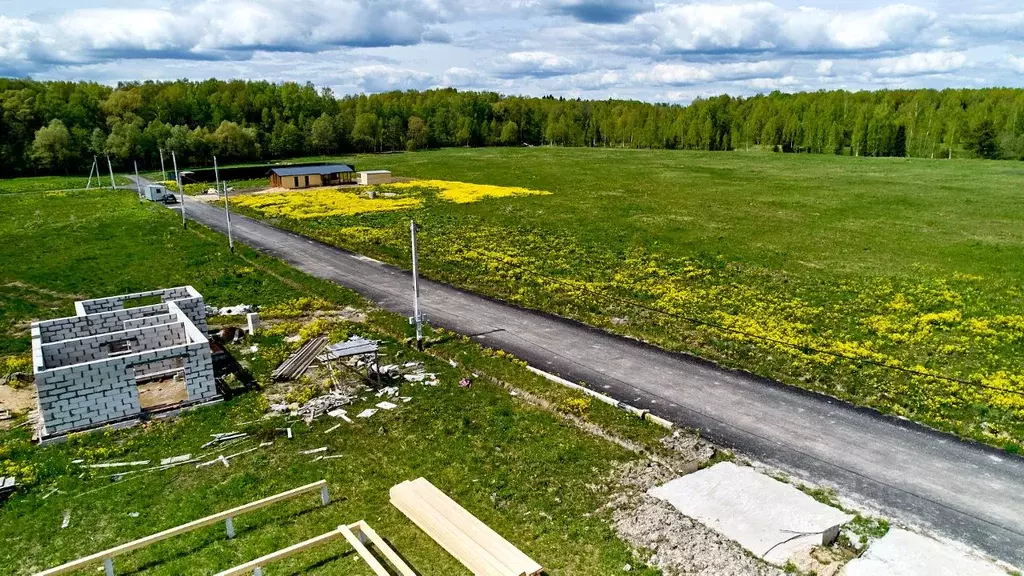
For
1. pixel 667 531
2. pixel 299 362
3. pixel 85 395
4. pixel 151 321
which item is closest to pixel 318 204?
pixel 151 321

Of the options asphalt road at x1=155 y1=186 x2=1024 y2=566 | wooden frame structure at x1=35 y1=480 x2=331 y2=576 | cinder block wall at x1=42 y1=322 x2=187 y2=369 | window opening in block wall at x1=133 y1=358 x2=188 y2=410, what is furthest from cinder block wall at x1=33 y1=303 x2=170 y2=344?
wooden frame structure at x1=35 y1=480 x2=331 y2=576

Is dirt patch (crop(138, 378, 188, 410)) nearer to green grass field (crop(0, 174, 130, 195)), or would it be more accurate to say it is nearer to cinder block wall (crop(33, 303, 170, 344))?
cinder block wall (crop(33, 303, 170, 344))

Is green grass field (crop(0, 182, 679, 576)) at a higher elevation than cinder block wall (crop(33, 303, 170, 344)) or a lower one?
lower

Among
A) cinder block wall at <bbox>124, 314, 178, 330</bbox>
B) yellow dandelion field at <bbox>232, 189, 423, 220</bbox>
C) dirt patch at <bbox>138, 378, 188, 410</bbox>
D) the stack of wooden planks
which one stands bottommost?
dirt patch at <bbox>138, 378, 188, 410</bbox>

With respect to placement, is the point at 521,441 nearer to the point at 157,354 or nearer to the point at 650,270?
the point at 157,354

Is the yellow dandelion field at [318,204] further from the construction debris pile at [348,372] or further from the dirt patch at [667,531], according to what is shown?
the dirt patch at [667,531]

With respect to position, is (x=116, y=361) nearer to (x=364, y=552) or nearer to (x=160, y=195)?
(x=364, y=552)
